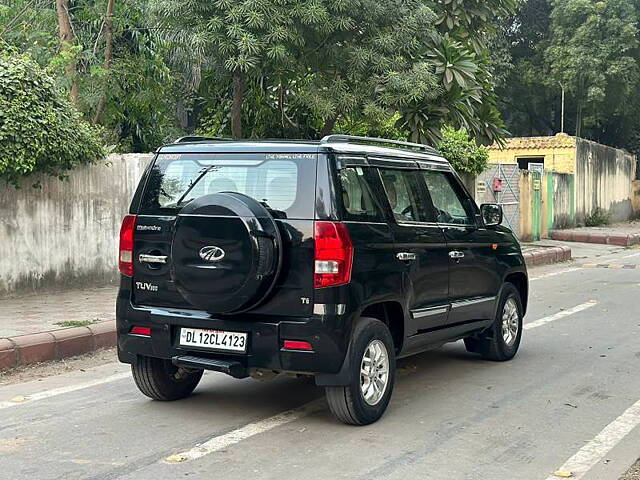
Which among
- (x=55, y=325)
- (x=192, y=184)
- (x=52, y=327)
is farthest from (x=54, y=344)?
(x=192, y=184)

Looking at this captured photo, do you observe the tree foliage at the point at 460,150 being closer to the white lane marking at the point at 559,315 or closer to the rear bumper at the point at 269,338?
the white lane marking at the point at 559,315

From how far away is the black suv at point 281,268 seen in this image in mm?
5230

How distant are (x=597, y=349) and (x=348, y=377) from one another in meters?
3.96

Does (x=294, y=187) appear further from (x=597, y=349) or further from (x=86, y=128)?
(x=86, y=128)

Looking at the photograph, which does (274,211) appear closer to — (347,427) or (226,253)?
(226,253)

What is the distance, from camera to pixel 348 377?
5297 mm

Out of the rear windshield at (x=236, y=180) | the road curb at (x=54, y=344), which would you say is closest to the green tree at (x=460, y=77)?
the road curb at (x=54, y=344)

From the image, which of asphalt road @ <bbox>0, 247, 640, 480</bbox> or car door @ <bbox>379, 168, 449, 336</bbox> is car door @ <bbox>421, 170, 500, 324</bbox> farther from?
asphalt road @ <bbox>0, 247, 640, 480</bbox>

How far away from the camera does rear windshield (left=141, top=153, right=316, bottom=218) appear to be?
5.37 metres

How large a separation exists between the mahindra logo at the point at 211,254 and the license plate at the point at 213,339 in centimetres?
49

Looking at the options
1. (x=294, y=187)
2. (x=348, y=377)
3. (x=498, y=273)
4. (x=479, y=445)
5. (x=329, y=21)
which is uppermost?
(x=329, y=21)

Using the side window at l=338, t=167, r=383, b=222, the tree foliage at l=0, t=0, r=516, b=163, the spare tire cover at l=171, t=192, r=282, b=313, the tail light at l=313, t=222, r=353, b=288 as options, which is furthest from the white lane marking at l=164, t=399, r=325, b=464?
the tree foliage at l=0, t=0, r=516, b=163

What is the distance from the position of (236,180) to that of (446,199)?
2132mm

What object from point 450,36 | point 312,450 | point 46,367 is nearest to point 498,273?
point 312,450
